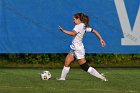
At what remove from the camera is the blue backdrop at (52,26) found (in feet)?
60.1

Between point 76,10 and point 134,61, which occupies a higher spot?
point 76,10

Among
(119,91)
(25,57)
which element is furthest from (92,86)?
(25,57)

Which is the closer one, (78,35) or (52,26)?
(78,35)

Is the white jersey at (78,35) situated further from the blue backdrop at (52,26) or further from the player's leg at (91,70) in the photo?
the blue backdrop at (52,26)

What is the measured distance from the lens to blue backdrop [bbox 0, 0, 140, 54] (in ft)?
60.1

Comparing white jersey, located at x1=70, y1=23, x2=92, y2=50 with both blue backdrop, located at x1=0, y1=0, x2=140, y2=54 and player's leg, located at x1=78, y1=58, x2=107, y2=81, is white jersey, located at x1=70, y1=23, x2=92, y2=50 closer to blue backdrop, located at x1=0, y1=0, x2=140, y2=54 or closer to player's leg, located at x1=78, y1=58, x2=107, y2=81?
player's leg, located at x1=78, y1=58, x2=107, y2=81

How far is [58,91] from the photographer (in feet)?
33.2

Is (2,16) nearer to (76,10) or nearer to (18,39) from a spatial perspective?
(18,39)

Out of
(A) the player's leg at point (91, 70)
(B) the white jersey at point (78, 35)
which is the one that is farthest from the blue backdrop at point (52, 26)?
(A) the player's leg at point (91, 70)

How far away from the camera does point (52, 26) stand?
60.4 feet

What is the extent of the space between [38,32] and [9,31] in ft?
3.53

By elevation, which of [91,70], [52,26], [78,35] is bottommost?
[91,70]

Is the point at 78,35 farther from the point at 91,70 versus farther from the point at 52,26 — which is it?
the point at 52,26

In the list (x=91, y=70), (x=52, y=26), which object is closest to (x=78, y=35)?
(x=91, y=70)
